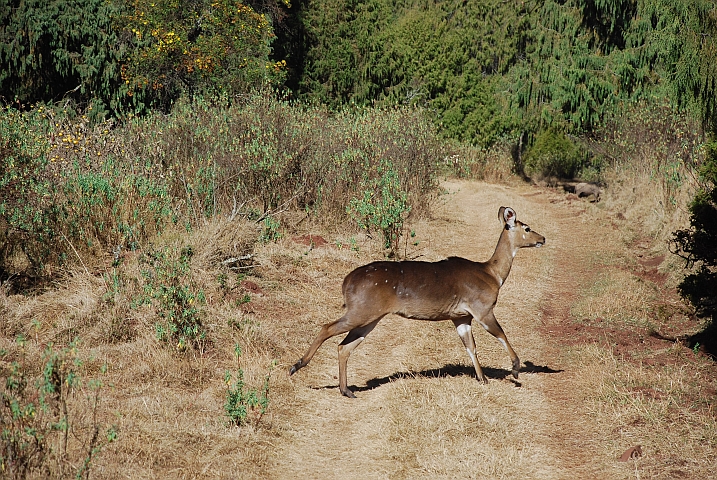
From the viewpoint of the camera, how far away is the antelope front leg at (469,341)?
8555 millimetres

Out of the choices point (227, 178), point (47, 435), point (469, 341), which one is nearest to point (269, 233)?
point (227, 178)

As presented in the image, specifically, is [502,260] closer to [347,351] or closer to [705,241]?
[347,351]

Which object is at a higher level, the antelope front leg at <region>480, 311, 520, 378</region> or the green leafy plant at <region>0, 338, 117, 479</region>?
the green leafy plant at <region>0, 338, 117, 479</region>

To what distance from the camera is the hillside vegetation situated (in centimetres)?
805

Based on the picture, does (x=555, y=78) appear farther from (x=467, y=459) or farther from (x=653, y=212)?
(x=467, y=459)

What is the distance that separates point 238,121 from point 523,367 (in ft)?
28.0

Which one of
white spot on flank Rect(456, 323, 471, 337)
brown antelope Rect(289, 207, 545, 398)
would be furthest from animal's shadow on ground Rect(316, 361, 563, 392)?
white spot on flank Rect(456, 323, 471, 337)

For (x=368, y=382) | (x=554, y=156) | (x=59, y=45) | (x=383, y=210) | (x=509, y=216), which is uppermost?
(x=59, y=45)

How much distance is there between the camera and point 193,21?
73.8 ft

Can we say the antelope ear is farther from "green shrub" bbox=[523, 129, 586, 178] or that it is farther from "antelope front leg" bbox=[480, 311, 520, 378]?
"green shrub" bbox=[523, 129, 586, 178]

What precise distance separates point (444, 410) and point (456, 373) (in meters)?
1.50

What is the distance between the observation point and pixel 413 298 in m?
8.21

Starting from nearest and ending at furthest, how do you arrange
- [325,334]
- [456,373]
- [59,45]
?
[325,334], [456,373], [59,45]

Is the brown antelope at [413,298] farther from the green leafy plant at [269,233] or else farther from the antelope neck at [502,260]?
the green leafy plant at [269,233]
